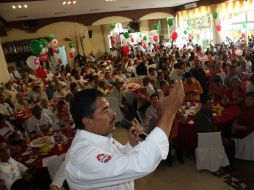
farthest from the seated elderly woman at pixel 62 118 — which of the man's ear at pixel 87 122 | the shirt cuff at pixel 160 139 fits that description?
the shirt cuff at pixel 160 139

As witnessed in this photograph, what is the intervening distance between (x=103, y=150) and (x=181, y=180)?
3.28 m

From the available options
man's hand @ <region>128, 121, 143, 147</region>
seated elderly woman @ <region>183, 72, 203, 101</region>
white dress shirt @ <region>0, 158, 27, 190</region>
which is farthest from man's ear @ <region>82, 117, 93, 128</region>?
seated elderly woman @ <region>183, 72, 203, 101</region>

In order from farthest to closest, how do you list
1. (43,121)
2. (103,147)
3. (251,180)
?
1. (43,121)
2. (251,180)
3. (103,147)

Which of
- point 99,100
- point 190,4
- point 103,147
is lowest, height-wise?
point 103,147

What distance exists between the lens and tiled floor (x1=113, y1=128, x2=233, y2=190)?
3.85m

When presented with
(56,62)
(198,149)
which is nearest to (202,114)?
(198,149)

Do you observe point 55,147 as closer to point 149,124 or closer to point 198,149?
point 149,124

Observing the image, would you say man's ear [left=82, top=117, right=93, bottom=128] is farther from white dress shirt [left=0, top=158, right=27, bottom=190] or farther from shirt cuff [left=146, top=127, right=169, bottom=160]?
white dress shirt [left=0, top=158, right=27, bottom=190]

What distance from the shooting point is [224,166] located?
4.05 metres

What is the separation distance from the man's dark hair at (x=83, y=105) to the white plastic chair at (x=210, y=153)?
287 centimetres

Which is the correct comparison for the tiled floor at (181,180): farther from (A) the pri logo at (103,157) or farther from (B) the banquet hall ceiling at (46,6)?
(B) the banquet hall ceiling at (46,6)

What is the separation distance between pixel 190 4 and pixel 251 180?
14.0 m

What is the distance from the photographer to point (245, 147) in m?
4.24

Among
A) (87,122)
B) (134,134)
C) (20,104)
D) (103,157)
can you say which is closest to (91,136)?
(87,122)
